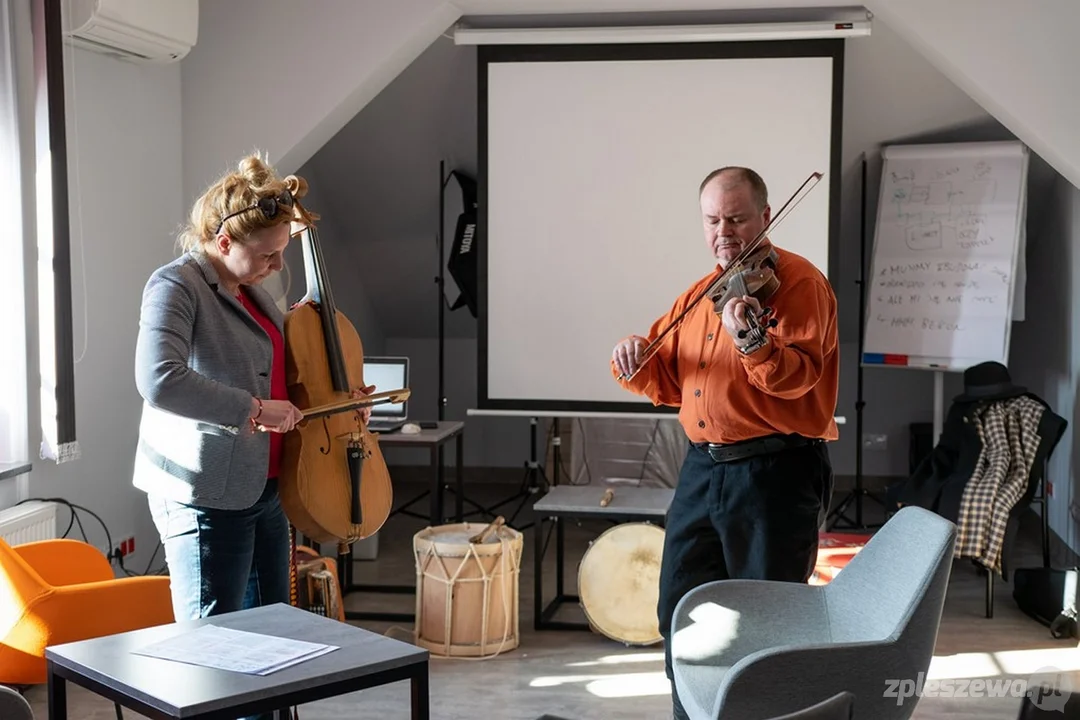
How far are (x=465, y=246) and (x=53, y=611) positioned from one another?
3643 mm

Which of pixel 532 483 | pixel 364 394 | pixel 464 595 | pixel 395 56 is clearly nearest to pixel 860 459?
pixel 532 483

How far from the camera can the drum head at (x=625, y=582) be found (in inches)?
166

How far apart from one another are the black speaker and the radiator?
2.96 m

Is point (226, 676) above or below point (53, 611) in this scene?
above

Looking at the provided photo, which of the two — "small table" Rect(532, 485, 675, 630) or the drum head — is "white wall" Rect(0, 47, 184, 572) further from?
the drum head

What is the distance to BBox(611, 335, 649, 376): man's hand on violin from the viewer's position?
274cm

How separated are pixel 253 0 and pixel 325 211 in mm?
2118

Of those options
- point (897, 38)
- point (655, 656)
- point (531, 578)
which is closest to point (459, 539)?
point (655, 656)

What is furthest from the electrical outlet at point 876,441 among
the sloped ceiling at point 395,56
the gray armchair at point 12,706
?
the gray armchair at point 12,706

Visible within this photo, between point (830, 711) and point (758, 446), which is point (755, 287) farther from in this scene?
point (830, 711)

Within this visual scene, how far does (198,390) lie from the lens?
2.34 meters

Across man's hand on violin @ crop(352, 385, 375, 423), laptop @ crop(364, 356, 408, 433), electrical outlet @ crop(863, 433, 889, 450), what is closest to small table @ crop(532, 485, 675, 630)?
laptop @ crop(364, 356, 408, 433)

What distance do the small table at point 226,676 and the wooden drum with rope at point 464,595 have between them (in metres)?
2.00

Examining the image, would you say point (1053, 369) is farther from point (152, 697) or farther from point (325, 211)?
point (152, 697)
